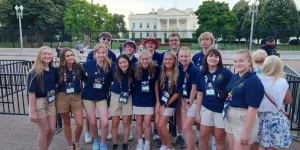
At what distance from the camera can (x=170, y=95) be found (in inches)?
148

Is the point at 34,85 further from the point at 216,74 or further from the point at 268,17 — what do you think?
the point at 268,17

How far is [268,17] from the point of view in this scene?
1415 inches

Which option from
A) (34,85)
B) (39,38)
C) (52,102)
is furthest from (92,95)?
(39,38)

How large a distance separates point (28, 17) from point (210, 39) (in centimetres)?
4461

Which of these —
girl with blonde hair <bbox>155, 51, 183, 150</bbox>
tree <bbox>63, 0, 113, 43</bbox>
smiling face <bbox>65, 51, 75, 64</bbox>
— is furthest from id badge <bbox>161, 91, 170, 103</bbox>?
tree <bbox>63, 0, 113, 43</bbox>

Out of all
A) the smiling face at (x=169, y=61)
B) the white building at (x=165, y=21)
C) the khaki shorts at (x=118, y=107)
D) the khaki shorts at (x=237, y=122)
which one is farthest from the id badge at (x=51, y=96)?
the white building at (x=165, y=21)

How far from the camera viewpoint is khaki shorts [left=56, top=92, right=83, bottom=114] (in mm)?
3749

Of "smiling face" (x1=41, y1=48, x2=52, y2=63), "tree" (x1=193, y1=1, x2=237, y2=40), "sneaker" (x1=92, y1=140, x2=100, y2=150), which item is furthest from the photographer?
"tree" (x1=193, y1=1, x2=237, y2=40)

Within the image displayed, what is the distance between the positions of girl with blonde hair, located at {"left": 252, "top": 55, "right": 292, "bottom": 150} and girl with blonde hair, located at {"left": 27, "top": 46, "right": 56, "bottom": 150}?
10.00ft

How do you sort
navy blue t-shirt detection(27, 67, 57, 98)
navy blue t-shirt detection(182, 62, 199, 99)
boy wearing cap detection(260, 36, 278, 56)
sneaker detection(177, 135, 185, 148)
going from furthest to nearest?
boy wearing cap detection(260, 36, 278, 56) → sneaker detection(177, 135, 185, 148) → navy blue t-shirt detection(182, 62, 199, 99) → navy blue t-shirt detection(27, 67, 57, 98)

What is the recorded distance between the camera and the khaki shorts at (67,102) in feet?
12.3

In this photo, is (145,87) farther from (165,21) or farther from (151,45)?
(165,21)

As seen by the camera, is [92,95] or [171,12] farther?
[171,12]

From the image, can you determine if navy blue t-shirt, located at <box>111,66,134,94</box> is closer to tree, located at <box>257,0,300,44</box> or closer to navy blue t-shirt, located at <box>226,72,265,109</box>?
navy blue t-shirt, located at <box>226,72,265,109</box>
